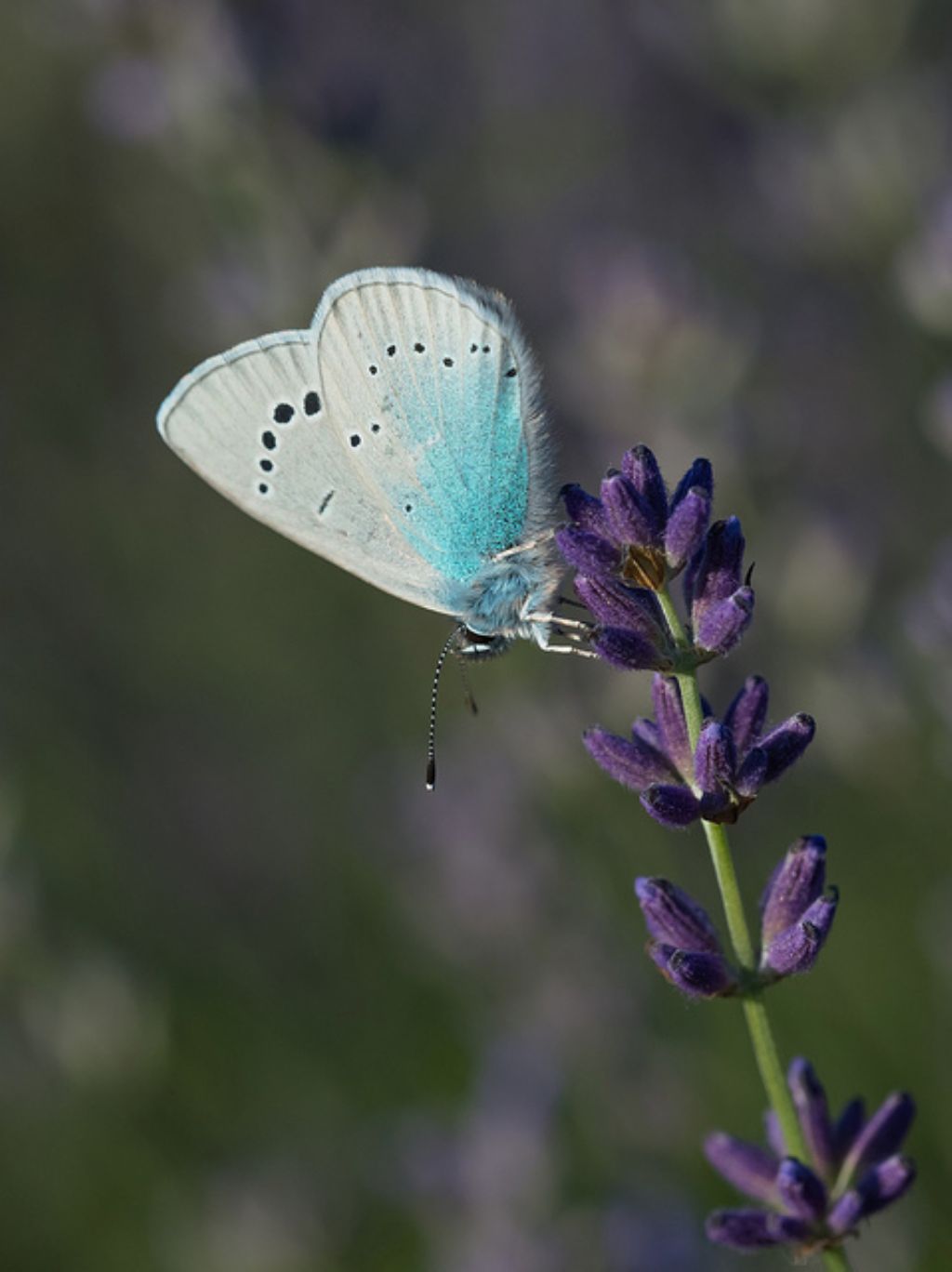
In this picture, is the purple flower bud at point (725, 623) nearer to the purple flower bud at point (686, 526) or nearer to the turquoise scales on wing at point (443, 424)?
the purple flower bud at point (686, 526)

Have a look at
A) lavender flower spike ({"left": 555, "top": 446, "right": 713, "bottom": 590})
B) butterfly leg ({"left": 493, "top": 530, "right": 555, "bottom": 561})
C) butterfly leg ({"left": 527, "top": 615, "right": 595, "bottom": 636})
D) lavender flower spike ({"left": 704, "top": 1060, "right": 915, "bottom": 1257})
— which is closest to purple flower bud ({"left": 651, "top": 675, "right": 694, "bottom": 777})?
lavender flower spike ({"left": 555, "top": 446, "right": 713, "bottom": 590})

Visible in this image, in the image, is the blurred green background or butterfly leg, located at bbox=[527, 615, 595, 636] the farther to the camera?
the blurred green background

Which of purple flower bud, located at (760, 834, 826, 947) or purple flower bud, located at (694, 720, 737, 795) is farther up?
purple flower bud, located at (694, 720, 737, 795)

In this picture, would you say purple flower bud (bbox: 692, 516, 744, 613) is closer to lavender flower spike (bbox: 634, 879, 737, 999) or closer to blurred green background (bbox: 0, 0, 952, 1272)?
lavender flower spike (bbox: 634, 879, 737, 999)

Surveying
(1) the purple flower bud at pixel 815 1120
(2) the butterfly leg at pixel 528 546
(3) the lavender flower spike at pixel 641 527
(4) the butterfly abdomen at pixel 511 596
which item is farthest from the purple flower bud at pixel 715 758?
(2) the butterfly leg at pixel 528 546

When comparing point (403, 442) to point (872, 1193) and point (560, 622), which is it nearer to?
point (560, 622)

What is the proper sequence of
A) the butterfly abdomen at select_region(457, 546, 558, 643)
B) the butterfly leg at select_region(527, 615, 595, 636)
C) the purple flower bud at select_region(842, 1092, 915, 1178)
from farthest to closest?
the butterfly abdomen at select_region(457, 546, 558, 643) < the butterfly leg at select_region(527, 615, 595, 636) < the purple flower bud at select_region(842, 1092, 915, 1178)

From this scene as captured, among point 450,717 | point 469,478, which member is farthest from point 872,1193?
point 450,717
